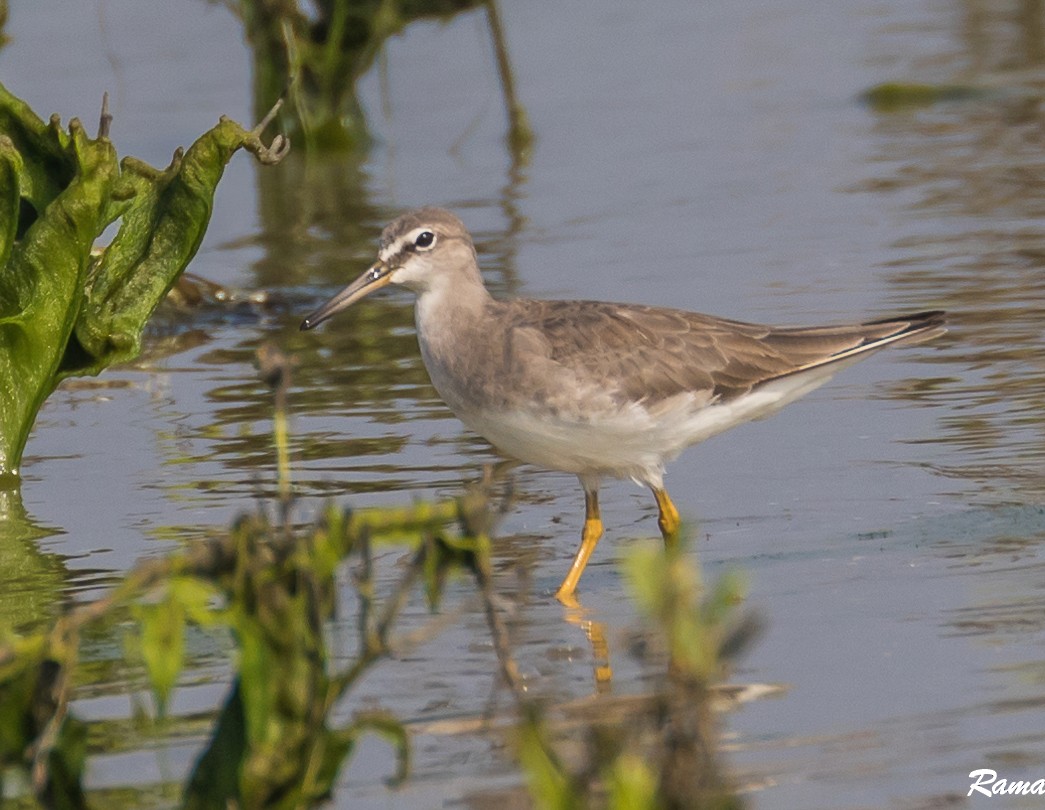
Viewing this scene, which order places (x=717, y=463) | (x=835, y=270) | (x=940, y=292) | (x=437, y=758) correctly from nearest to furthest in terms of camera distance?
(x=437, y=758)
(x=717, y=463)
(x=940, y=292)
(x=835, y=270)

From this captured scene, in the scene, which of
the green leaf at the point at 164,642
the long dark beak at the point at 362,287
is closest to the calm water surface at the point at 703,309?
the long dark beak at the point at 362,287

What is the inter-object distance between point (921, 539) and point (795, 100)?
10.7 metres

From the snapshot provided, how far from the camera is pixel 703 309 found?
36.4ft

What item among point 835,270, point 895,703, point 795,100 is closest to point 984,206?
point 835,270

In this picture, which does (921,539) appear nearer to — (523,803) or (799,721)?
(799,721)

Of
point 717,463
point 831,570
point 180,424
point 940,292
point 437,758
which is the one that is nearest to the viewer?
point 437,758

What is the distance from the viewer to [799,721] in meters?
5.53

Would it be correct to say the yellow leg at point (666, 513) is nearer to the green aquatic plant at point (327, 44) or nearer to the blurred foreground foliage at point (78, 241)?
the blurred foreground foliage at point (78, 241)

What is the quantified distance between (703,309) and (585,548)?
3.99 metres

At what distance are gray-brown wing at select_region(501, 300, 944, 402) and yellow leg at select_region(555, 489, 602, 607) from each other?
47cm

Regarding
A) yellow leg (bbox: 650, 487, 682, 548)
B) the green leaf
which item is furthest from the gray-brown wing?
the green leaf

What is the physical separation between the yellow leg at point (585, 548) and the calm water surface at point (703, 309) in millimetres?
87

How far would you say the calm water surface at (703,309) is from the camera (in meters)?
5.83

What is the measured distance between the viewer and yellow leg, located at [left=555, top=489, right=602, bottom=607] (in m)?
7.11
